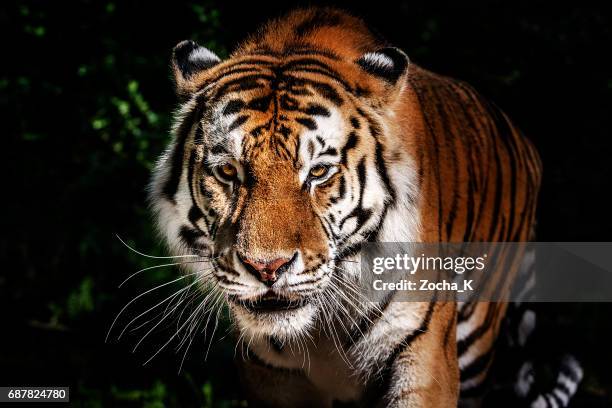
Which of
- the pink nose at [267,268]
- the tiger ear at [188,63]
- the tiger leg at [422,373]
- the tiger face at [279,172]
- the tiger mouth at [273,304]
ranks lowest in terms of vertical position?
the tiger leg at [422,373]

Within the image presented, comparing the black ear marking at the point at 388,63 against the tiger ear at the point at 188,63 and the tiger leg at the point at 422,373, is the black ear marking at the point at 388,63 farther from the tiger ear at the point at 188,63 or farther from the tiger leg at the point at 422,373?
the tiger leg at the point at 422,373

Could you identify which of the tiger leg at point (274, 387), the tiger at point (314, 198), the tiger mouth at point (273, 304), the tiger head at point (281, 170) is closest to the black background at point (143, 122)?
the tiger leg at point (274, 387)

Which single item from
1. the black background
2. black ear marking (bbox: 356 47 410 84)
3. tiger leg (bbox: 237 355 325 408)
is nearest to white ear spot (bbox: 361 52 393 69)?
black ear marking (bbox: 356 47 410 84)

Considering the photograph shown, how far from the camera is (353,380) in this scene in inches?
92.4

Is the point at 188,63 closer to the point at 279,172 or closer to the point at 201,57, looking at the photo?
the point at 201,57

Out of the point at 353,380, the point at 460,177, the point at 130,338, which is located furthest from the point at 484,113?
the point at 130,338

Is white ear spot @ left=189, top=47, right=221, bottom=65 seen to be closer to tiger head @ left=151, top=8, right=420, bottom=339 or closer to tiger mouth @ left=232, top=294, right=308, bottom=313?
tiger head @ left=151, top=8, right=420, bottom=339

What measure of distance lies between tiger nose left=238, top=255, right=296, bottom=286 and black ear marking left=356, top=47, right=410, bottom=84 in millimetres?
651

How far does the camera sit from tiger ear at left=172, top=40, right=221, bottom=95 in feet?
7.38

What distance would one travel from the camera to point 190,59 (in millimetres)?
2275

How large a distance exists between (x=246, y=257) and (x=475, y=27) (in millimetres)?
2460

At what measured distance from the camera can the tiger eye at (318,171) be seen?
199 cm

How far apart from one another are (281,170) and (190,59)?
577 mm

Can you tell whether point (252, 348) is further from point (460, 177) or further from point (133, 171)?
point (133, 171)
